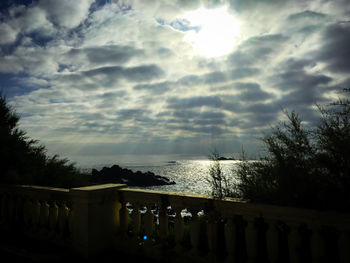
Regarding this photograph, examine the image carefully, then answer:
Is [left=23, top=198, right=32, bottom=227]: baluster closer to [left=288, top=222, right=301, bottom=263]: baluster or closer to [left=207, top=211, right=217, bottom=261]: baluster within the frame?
[left=207, top=211, right=217, bottom=261]: baluster

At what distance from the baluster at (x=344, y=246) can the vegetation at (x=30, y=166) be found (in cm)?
696

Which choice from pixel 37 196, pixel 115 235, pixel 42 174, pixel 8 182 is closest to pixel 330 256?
pixel 115 235

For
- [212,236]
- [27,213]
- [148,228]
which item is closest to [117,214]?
[148,228]

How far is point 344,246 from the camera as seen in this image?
2.74 metres

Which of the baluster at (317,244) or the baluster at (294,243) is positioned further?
the baluster at (294,243)

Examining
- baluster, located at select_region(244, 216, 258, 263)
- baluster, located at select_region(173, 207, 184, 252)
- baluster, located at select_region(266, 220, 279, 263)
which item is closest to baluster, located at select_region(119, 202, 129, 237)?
baluster, located at select_region(173, 207, 184, 252)

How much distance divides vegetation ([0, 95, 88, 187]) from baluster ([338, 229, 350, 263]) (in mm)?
6958

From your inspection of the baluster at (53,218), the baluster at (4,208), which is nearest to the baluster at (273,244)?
Answer: the baluster at (53,218)

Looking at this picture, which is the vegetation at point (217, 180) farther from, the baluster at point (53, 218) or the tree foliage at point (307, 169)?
the baluster at point (53, 218)

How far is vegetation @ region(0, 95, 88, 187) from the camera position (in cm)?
693

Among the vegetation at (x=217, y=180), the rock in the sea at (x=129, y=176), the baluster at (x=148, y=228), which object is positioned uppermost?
the vegetation at (x=217, y=180)

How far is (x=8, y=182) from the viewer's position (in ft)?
20.9

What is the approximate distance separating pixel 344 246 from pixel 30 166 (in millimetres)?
7794

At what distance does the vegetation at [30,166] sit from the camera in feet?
22.7
